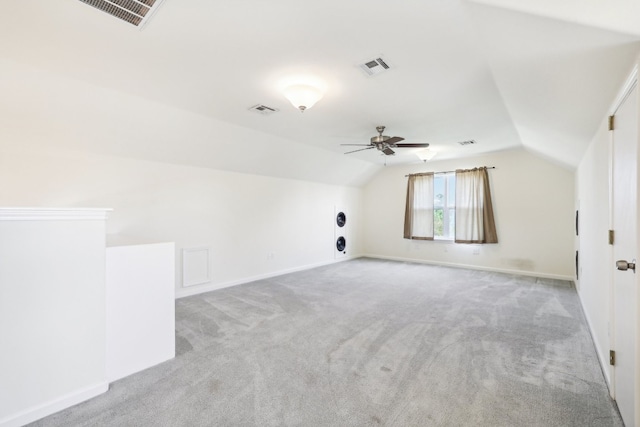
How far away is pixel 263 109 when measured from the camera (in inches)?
135

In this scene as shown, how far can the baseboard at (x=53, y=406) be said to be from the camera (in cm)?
168

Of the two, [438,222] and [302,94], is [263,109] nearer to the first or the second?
[302,94]

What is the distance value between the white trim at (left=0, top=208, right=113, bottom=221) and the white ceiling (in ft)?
4.07

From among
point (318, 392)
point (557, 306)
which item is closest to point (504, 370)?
point (318, 392)

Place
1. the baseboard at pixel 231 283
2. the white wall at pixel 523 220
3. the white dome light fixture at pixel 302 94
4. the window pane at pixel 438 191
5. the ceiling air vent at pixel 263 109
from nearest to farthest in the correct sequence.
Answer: the white dome light fixture at pixel 302 94
the ceiling air vent at pixel 263 109
the baseboard at pixel 231 283
the white wall at pixel 523 220
the window pane at pixel 438 191

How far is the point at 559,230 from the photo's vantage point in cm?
541

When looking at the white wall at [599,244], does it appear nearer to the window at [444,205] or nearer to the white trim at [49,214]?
the window at [444,205]

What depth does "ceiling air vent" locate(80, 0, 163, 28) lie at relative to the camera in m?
1.70

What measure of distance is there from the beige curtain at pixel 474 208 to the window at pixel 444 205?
0.29 metres

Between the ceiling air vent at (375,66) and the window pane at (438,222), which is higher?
the ceiling air vent at (375,66)

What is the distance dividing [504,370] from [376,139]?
3.05 m

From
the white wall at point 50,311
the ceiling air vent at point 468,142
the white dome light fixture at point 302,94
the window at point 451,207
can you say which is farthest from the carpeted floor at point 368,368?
the ceiling air vent at point 468,142

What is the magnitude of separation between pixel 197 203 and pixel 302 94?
2.77 meters

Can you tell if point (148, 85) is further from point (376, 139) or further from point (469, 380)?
point (469, 380)
